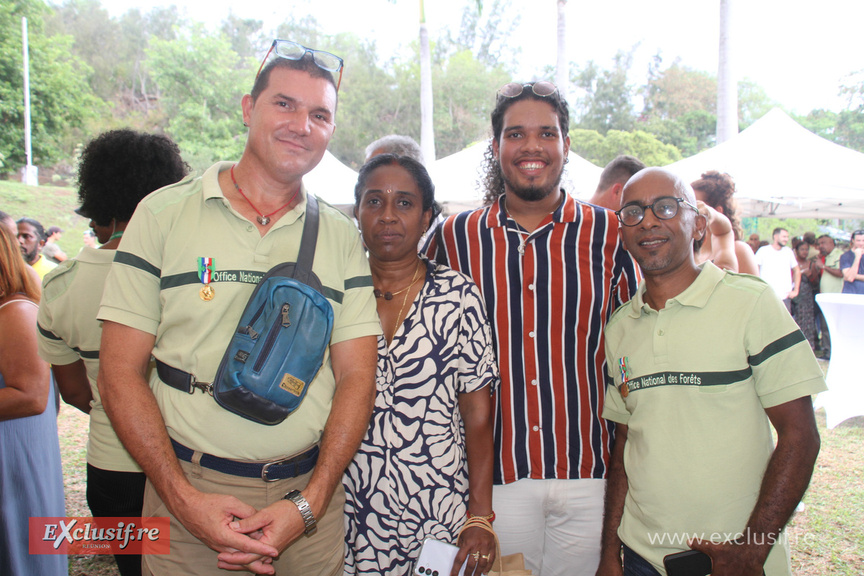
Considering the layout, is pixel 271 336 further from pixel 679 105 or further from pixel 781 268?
pixel 679 105

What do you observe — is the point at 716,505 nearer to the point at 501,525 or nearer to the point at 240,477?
the point at 501,525

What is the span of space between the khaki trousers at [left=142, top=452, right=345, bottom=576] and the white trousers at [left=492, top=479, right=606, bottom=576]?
894mm

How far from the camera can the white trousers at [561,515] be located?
8.13 ft

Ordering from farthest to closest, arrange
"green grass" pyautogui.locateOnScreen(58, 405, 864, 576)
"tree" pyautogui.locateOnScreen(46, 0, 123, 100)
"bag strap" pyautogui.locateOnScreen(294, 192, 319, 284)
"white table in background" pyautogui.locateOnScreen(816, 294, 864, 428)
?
"tree" pyautogui.locateOnScreen(46, 0, 123, 100), "white table in background" pyautogui.locateOnScreen(816, 294, 864, 428), "green grass" pyautogui.locateOnScreen(58, 405, 864, 576), "bag strap" pyautogui.locateOnScreen(294, 192, 319, 284)

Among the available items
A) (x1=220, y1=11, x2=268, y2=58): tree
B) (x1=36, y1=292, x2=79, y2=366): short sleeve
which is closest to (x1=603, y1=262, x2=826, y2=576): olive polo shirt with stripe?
(x1=36, y1=292, x2=79, y2=366): short sleeve

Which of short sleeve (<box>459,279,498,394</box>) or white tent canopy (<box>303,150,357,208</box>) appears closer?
short sleeve (<box>459,279,498,394</box>)

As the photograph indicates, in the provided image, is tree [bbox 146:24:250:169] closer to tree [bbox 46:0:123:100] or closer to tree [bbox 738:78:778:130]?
tree [bbox 46:0:123:100]

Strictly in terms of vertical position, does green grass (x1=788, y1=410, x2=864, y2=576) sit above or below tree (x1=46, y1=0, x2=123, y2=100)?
below

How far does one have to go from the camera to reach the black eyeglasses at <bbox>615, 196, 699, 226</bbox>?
83.2 inches

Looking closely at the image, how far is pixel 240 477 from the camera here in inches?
70.9

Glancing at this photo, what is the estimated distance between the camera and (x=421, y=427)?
2.19 meters

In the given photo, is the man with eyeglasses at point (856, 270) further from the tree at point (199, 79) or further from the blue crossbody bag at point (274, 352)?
the tree at point (199, 79)

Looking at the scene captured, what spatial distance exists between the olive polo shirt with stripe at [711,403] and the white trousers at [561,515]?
1.30ft

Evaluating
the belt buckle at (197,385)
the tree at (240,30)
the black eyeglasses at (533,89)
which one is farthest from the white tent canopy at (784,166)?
the tree at (240,30)
